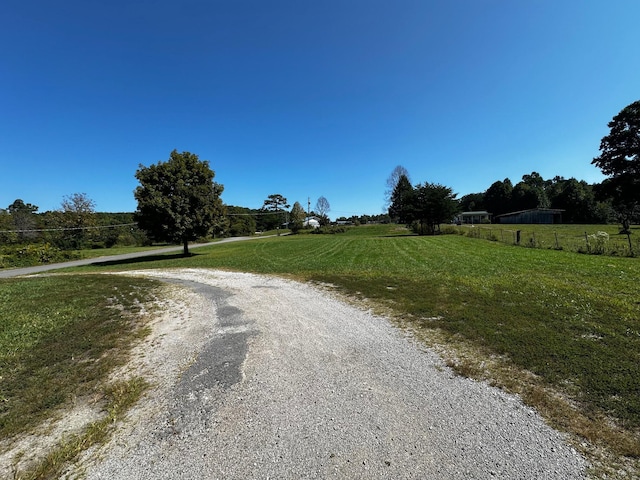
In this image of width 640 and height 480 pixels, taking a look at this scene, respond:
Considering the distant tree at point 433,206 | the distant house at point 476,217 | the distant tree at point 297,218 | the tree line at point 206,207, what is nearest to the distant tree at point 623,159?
the tree line at point 206,207

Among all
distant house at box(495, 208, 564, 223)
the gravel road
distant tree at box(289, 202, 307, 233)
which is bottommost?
the gravel road

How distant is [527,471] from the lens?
7.21 feet

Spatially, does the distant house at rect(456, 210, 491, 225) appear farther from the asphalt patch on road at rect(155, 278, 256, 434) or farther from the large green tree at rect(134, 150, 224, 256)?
the asphalt patch on road at rect(155, 278, 256, 434)

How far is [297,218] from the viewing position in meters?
67.9

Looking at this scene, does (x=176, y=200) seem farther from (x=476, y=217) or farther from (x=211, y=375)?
(x=476, y=217)

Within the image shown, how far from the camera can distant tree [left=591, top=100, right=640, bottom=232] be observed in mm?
33250

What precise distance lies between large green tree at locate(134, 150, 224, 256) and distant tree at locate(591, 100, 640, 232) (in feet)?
149

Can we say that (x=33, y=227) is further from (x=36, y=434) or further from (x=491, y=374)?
(x=491, y=374)

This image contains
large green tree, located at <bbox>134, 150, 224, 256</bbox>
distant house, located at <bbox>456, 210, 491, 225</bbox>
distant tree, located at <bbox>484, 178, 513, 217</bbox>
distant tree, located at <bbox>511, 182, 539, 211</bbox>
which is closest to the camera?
large green tree, located at <bbox>134, 150, 224, 256</bbox>

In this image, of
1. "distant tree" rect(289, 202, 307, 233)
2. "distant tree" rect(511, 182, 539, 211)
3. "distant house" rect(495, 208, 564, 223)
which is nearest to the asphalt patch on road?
"distant tree" rect(289, 202, 307, 233)

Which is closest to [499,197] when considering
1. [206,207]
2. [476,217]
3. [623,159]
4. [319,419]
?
[476,217]

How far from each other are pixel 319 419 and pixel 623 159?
163 ft

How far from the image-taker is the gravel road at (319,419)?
2281 millimetres

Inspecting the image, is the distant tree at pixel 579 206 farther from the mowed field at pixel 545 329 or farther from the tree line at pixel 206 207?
the mowed field at pixel 545 329
